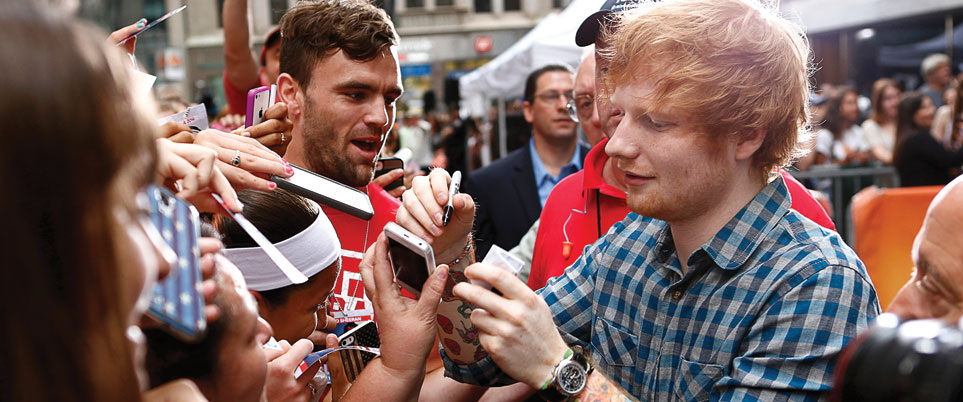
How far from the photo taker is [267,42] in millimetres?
4391

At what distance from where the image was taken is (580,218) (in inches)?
117

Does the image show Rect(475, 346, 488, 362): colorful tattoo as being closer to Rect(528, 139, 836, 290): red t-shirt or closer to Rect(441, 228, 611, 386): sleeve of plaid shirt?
Rect(441, 228, 611, 386): sleeve of plaid shirt

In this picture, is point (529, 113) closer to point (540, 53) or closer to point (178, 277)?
point (540, 53)

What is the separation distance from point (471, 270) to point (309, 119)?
1.51 m

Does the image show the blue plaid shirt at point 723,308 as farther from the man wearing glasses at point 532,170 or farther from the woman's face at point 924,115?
the woman's face at point 924,115

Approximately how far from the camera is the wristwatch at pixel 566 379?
1620 millimetres

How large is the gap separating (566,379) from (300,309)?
33.3 inches

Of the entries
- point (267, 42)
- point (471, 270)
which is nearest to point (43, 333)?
point (471, 270)

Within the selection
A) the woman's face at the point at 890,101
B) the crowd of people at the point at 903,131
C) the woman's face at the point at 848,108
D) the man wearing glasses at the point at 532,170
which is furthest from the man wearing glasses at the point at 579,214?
the woman's face at the point at 848,108

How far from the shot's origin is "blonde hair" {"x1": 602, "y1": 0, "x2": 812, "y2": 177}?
5.73ft

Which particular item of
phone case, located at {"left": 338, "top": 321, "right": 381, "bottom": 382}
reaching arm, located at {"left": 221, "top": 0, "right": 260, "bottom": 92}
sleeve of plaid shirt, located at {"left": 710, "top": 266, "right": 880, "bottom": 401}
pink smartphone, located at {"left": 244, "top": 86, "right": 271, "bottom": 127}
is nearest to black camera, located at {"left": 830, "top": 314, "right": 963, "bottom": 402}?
sleeve of plaid shirt, located at {"left": 710, "top": 266, "right": 880, "bottom": 401}

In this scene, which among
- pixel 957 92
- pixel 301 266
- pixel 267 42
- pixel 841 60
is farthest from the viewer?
pixel 841 60

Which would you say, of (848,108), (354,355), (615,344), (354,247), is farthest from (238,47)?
(848,108)

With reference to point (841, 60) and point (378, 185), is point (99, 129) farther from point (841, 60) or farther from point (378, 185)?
point (841, 60)
